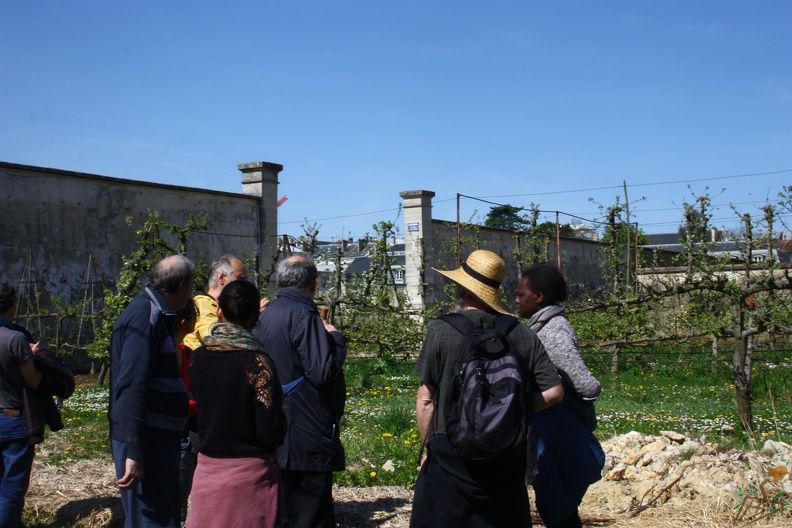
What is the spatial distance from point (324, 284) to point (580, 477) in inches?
534

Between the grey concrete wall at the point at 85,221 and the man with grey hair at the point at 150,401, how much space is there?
11.2m

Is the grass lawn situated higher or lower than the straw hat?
lower

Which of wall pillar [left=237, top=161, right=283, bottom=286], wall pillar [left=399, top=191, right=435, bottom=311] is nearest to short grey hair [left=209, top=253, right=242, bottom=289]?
wall pillar [left=237, top=161, right=283, bottom=286]

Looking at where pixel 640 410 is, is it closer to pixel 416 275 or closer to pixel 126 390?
pixel 126 390

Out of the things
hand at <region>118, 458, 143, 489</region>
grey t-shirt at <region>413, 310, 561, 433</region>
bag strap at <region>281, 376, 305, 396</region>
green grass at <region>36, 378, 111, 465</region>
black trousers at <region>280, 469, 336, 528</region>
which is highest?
A: grey t-shirt at <region>413, 310, 561, 433</region>

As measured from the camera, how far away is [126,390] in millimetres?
3904

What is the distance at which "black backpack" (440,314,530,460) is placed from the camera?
10.6 ft

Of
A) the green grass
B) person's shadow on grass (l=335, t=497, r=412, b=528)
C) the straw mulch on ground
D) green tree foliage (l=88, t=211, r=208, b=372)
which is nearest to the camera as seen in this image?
the straw mulch on ground

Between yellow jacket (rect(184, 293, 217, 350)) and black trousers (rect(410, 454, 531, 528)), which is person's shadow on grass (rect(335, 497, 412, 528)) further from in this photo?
black trousers (rect(410, 454, 531, 528))

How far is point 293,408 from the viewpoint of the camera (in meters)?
4.20

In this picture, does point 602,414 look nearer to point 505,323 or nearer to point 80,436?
point 80,436

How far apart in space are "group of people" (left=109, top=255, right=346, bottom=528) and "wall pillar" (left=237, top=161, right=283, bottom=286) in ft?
43.9

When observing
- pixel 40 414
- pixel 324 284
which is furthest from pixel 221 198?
pixel 40 414

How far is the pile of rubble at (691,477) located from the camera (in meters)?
5.39
